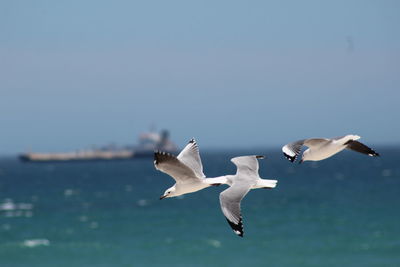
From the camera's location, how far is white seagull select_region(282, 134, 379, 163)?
10.8 metres

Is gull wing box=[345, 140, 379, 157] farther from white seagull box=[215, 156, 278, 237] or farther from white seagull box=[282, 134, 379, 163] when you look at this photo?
white seagull box=[215, 156, 278, 237]

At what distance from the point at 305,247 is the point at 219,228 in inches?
430

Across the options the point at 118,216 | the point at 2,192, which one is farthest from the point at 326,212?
the point at 2,192

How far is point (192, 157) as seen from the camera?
1282 cm

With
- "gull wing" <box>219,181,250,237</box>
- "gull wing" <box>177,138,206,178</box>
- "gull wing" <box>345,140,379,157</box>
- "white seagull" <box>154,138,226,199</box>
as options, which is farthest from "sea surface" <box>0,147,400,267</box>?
"gull wing" <box>219,181,250,237</box>

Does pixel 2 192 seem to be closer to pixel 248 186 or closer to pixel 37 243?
pixel 37 243

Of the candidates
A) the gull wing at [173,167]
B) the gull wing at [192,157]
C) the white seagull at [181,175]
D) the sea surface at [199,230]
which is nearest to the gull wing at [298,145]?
the white seagull at [181,175]

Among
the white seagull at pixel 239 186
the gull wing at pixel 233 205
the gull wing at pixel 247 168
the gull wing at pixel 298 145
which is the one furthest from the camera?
the gull wing at pixel 247 168

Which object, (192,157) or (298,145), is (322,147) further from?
(192,157)

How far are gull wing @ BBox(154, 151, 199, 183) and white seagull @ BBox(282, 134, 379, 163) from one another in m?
1.32

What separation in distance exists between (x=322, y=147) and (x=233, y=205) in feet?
6.88

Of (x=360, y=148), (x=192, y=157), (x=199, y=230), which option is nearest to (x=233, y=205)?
(x=360, y=148)

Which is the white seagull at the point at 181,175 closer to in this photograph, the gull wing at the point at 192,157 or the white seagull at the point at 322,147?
the gull wing at the point at 192,157

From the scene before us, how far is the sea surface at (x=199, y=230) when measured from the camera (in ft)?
171
